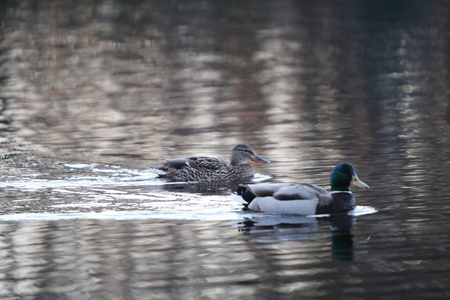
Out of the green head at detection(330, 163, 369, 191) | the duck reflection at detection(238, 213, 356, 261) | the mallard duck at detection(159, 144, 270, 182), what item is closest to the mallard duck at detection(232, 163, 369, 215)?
the green head at detection(330, 163, 369, 191)

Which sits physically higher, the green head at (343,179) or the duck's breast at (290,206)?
the green head at (343,179)

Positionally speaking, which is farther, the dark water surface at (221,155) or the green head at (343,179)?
the green head at (343,179)

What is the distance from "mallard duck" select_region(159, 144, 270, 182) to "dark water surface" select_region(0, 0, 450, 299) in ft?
1.20

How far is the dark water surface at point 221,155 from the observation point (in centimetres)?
914

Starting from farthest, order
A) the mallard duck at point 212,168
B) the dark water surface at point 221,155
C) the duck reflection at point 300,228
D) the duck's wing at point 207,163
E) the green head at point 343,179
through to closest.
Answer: the duck's wing at point 207,163 < the mallard duck at point 212,168 < the green head at point 343,179 < the duck reflection at point 300,228 < the dark water surface at point 221,155

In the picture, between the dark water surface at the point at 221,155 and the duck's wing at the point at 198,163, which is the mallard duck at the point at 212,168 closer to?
the duck's wing at the point at 198,163

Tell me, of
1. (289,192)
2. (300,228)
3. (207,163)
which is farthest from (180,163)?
(300,228)

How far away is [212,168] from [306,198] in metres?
4.22

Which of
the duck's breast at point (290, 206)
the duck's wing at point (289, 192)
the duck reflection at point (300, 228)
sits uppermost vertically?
the duck's wing at point (289, 192)

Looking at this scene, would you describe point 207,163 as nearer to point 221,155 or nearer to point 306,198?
point 221,155

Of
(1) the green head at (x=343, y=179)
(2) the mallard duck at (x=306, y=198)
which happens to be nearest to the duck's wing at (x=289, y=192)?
(2) the mallard duck at (x=306, y=198)

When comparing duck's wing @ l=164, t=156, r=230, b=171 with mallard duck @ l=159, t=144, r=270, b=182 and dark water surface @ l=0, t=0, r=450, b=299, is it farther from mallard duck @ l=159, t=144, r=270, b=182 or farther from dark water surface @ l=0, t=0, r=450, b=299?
dark water surface @ l=0, t=0, r=450, b=299

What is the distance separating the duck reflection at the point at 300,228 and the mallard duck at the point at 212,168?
3799mm

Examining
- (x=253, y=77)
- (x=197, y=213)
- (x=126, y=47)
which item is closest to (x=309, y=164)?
(x=197, y=213)
